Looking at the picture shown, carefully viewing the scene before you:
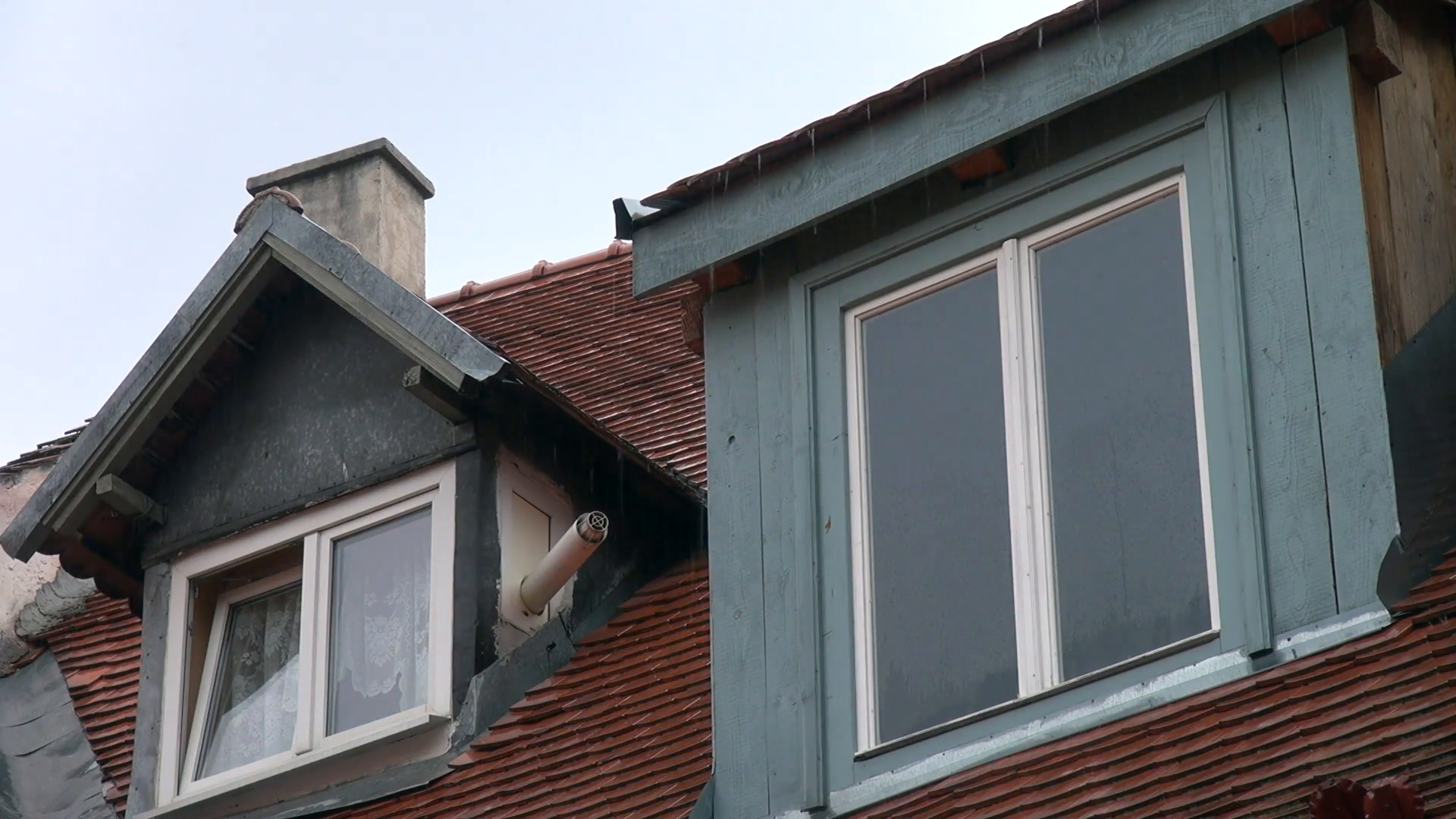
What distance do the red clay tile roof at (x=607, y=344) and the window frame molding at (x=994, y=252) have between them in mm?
1575

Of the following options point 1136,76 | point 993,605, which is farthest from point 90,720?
point 1136,76

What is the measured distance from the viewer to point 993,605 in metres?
7.41

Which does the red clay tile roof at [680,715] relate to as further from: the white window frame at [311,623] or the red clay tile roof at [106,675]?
the white window frame at [311,623]

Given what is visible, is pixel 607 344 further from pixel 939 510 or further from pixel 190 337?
pixel 939 510

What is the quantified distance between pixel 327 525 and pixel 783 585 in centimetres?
275

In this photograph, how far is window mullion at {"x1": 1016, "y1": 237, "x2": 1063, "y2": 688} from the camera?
23.6 ft

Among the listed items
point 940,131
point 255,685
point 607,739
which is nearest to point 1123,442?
point 940,131

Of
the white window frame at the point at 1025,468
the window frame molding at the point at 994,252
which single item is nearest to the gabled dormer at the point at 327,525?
the window frame molding at the point at 994,252

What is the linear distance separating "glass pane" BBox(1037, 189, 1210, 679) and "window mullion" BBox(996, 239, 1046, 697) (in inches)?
2.9

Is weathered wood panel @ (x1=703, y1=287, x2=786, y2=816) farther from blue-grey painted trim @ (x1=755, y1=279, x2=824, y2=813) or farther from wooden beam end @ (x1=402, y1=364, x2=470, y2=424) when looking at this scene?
wooden beam end @ (x1=402, y1=364, x2=470, y2=424)

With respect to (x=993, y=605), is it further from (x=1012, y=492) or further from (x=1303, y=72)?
(x=1303, y=72)

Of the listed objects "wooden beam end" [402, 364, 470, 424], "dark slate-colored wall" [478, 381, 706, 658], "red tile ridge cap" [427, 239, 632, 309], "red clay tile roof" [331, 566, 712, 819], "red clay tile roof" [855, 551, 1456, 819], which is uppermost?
"red tile ridge cap" [427, 239, 632, 309]

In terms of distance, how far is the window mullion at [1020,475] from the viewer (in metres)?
7.23

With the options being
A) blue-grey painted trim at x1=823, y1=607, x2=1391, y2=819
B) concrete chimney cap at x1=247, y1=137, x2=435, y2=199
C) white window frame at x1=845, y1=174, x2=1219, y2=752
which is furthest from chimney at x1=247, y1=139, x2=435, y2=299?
blue-grey painted trim at x1=823, y1=607, x2=1391, y2=819
